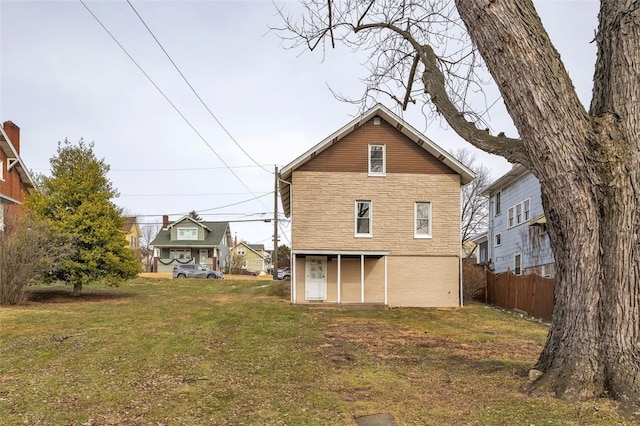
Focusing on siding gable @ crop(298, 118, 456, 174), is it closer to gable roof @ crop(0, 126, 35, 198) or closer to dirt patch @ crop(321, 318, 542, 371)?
dirt patch @ crop(321, 318, 542, 371)

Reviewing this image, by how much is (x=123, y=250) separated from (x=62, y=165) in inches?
161

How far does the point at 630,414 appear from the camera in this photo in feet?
17.4

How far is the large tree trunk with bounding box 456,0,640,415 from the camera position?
18.9ft

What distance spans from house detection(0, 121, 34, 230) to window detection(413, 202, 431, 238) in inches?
755

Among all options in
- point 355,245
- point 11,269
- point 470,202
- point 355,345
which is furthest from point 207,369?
point 470,202

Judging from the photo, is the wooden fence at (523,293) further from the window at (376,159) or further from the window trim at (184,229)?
the window trim at (184,229)

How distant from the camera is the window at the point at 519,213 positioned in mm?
26725

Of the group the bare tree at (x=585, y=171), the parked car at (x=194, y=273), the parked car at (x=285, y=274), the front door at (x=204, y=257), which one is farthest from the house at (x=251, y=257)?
the bare tree at (x=585, y=171)

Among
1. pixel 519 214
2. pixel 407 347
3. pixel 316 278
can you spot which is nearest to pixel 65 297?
pixel 316 278

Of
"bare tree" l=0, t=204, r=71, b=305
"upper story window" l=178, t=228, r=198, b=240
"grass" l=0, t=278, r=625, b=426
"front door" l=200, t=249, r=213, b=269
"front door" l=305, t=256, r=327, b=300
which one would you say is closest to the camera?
"grass" l=0, t=278, r=625, b=426

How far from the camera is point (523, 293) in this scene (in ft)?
66.4

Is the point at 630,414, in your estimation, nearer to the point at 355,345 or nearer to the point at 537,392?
the point at 537,392

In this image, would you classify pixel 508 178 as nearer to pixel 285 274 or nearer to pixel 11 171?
pixel 285 274

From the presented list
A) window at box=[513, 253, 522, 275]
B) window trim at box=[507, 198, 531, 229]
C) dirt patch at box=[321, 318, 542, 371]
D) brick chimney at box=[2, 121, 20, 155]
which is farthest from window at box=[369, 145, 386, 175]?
brick chimney at box=[2, 121, 20, 155]
